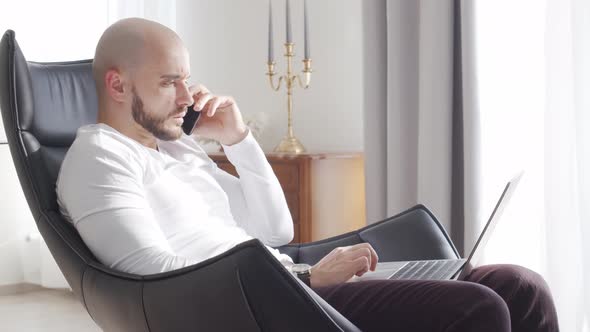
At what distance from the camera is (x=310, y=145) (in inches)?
147

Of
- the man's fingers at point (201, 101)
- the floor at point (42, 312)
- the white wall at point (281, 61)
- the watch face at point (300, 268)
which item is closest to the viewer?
the watch face at point (300, 268)

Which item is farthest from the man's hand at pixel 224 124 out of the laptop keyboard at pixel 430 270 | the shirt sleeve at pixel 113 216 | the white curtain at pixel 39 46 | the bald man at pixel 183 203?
the white curtain at pixel 39 46

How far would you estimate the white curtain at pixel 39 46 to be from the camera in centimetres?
404

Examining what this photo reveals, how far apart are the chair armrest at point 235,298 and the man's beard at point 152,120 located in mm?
461

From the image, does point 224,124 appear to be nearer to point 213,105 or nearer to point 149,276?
point 213,105

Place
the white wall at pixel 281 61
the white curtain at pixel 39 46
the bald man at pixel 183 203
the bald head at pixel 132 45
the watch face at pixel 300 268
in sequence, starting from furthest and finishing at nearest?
the white curtain at pixel 39 46 → the white wall at pixel 281 61 → the bald head at pixel 132 45 → the watch face at pixel 300 268 → the bald man at pixel 183 203

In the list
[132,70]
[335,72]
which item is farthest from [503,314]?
[335,72]

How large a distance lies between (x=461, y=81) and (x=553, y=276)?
74cm

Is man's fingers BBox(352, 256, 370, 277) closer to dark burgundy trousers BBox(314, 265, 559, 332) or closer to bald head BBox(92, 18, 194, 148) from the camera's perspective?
dark burgundy trousers BBox(314, 265, 559, 332)

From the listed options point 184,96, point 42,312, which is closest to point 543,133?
point 184,96

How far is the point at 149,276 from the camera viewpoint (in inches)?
55.6

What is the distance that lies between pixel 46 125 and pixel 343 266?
750 millimetres

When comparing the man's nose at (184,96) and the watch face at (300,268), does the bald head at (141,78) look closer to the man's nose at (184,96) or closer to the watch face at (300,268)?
the man's nose at (184,96)

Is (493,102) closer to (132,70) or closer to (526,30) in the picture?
(526,30)
